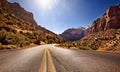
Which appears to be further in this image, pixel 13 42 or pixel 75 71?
pixel 13 42

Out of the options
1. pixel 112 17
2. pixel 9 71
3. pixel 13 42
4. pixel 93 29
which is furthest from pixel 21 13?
pixel 9 71

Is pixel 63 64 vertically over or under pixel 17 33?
under

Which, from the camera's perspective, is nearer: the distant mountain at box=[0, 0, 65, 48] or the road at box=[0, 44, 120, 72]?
the road at box=[0, 44, 120, 72]

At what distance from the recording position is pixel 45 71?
4.49 m

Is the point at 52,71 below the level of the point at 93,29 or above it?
below

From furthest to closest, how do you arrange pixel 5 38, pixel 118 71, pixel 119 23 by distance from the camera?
pixel 119 23
pixel 5 38
pixel 118 71

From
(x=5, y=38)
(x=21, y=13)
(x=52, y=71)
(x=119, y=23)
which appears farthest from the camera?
(x=21, y=13)

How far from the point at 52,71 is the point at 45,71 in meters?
0.21

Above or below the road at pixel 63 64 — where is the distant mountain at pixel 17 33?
above

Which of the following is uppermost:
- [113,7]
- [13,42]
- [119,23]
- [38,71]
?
[113,7]

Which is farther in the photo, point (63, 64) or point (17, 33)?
point (17, 33)

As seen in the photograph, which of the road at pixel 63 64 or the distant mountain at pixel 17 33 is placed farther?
the distant mountain at pixel 17 33

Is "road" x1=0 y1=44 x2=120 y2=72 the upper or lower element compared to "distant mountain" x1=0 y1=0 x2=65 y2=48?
lower

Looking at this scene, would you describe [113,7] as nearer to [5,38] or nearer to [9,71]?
[5,38]
